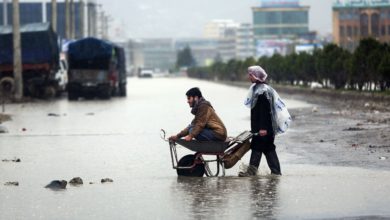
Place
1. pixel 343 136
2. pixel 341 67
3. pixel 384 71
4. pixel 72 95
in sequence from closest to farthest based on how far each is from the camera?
1. pixel 343 136
2. pixel 384 71
3. pixel 72 95
4. pixel 341 67

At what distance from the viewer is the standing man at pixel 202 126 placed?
14477 millimetres

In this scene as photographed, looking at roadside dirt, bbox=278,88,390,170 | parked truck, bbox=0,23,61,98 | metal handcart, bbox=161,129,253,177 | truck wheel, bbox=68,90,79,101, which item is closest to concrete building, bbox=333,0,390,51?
parked truck, bbox=0,23,61,98

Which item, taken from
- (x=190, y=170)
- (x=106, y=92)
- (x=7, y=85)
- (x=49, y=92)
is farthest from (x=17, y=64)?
(x=190, y=170)

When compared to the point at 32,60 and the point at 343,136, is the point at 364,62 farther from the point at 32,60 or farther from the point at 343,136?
the point at 343,136

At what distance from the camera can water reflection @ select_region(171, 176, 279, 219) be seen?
428 inches

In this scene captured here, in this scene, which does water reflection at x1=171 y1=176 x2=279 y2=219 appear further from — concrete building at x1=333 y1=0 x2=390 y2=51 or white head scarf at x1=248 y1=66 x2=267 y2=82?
concrete building at x1=333 y1=0 x2=390 y2=51

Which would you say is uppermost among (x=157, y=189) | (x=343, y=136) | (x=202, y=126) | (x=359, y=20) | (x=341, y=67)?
(x=359, y=20)

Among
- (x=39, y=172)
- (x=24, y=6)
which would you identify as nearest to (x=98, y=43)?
(x=39, y=172)

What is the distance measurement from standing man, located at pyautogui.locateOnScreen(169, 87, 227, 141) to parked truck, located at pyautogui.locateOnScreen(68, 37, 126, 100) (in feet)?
123

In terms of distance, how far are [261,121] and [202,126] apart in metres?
0.73

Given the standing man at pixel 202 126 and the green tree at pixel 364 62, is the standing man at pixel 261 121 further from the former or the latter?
the green tree at pixel 364 62

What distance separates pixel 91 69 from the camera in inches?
2089

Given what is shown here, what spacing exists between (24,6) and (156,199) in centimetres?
11952

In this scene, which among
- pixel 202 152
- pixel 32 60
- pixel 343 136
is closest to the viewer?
pixel 202 152
